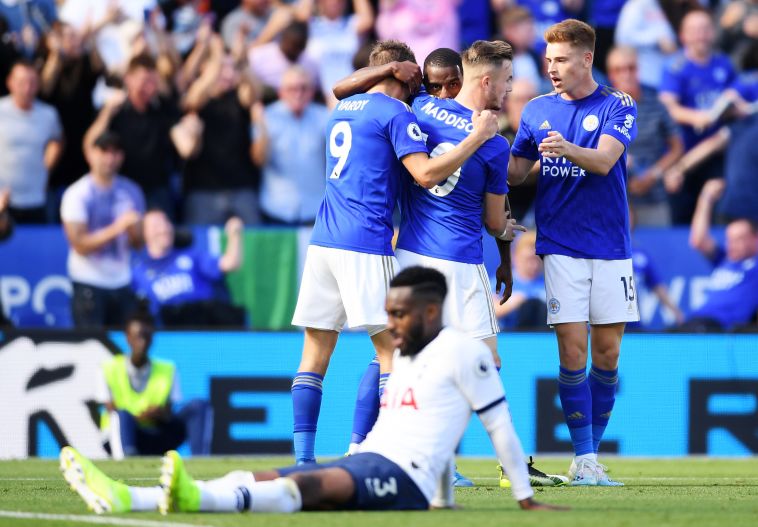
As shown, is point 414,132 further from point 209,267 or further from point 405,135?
point 209,267

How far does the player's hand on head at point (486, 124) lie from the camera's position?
24.3 ft

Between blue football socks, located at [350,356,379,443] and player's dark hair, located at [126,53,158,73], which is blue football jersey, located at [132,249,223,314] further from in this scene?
blue football socks, located at [350,356,379,443]

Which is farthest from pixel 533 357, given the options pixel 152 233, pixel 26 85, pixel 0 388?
pixel 26 85

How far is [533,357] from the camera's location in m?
12.5

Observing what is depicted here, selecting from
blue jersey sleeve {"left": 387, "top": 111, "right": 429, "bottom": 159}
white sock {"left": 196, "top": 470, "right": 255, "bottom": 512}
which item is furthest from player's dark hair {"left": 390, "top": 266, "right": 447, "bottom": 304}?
blue jersey sleeve {"left": 387, "top": 111, "right": 429, "bottom": 159}

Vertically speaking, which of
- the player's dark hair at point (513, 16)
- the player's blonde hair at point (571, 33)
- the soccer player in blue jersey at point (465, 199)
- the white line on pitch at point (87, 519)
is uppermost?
the player's dark hair at point (513, 16)

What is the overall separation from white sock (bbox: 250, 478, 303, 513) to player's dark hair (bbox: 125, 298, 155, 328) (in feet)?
23.2

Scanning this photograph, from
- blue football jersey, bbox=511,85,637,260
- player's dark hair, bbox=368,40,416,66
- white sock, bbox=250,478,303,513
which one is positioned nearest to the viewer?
white sock, bbox=250,478,303,513

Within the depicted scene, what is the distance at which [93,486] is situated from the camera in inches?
227

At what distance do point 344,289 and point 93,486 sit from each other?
2.38 m

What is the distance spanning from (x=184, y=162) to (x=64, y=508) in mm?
8586

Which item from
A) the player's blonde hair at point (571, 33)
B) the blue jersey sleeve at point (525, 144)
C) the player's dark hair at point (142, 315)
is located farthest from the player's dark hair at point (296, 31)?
the player's blonde hair at point (571, 33)

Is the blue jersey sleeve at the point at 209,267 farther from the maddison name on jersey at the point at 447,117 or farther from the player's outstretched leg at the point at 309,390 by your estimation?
the maddison name on jersey at the point at 447,117

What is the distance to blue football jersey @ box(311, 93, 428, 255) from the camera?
7730 mm
